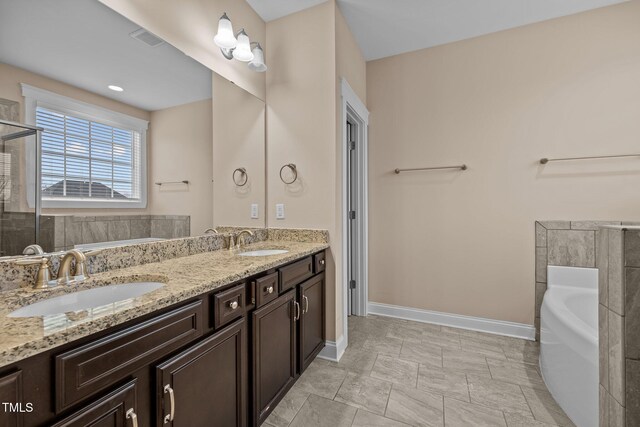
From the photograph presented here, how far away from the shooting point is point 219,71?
1876mm

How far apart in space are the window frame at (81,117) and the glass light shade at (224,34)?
80 cm

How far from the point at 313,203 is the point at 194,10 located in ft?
4.73

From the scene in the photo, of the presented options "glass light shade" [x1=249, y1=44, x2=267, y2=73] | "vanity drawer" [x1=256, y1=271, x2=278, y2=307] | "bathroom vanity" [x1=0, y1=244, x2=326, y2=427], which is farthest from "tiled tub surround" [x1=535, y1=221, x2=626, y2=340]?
"glass light shade" [x1=249, y1=44, x2=267, y2=73]

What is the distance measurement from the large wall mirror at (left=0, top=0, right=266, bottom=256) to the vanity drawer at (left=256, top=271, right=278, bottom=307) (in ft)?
1.97

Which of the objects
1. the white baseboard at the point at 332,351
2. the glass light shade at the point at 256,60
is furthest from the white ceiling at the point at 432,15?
the white baseboard at the point at 332,351

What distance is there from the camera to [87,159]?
1136 mm

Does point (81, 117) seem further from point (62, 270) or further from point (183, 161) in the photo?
point (62, 270)

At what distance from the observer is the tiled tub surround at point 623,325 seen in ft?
2.82

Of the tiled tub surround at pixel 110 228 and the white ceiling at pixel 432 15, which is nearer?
the tiled tub surround at pixel 110 228

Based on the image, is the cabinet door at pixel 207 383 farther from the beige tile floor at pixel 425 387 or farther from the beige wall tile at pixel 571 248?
the beige wall tile at pixel 571 248

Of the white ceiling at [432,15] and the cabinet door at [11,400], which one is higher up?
the white ceiling at [432,15]

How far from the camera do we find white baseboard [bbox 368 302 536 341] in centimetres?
242

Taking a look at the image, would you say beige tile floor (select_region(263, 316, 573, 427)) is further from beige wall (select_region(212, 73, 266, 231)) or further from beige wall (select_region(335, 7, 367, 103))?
beige wall (select_region(335, 7, 367, 103))

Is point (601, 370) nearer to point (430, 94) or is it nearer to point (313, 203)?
point (313, 203)
